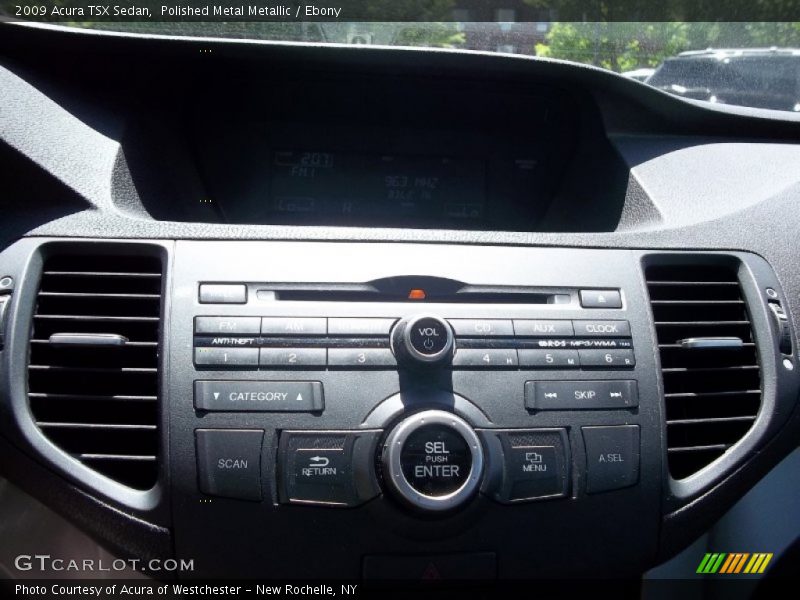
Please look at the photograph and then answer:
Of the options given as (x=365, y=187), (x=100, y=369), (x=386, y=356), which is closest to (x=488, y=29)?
(x=365, y=187)

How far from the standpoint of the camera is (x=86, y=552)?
1678 millimetres

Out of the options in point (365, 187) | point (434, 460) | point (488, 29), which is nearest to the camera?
point (434, 460)

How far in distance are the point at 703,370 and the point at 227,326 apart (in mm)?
968

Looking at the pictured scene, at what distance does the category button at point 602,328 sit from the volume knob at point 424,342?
0.28 meters

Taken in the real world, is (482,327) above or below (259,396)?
above

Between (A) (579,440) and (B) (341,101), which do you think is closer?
(A) (579,440)

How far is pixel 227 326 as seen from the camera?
5.31ft

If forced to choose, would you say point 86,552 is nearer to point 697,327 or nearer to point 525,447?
point 525,447

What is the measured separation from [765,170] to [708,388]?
68cm

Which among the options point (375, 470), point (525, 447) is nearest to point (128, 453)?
point (375, 470)

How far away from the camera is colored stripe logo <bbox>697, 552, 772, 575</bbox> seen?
177 cm

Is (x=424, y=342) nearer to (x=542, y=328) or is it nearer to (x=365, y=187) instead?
(x=542, y=328)

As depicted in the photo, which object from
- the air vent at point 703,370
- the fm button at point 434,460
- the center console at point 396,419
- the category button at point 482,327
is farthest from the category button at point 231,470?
the air vent at point 703,370

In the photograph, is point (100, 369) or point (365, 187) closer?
point (100, 369)
